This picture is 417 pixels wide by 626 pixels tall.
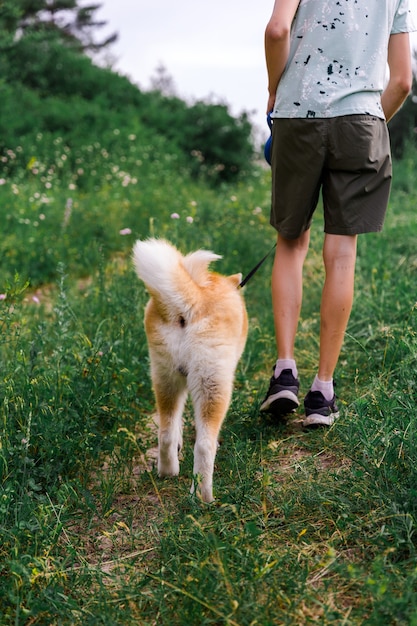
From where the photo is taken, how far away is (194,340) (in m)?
2.43

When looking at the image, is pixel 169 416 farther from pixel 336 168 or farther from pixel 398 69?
→ pixel 398 69

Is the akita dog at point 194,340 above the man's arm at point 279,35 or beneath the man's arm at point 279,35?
beneath

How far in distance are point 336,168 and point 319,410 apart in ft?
3.55

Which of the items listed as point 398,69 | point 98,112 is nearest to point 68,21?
Answer: point 98,112

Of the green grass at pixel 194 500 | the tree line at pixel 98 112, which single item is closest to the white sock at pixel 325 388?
→ the green grass at pixel 194 500

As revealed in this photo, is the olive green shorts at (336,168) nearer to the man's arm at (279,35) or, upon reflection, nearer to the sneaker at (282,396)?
the man's arm at (279,35)

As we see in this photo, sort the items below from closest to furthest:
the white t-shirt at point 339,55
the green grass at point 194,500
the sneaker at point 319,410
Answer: the green grass at point 194,500
the white t-shirt at point 339,55
the sneaker at point 319,410

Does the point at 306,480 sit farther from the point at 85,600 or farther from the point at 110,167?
the point at 110,167

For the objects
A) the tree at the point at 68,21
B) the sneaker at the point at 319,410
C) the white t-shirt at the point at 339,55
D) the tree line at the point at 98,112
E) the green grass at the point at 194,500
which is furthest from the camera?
the tree at the point at 68,21

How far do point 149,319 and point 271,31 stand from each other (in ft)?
4.29

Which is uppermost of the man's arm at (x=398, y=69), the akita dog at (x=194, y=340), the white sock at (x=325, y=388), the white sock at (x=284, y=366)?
the man's arm at (x=398, y=69)

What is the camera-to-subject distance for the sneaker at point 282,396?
9.70 feet

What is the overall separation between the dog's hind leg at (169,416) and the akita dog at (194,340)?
2cm

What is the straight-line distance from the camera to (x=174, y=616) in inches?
73.6
